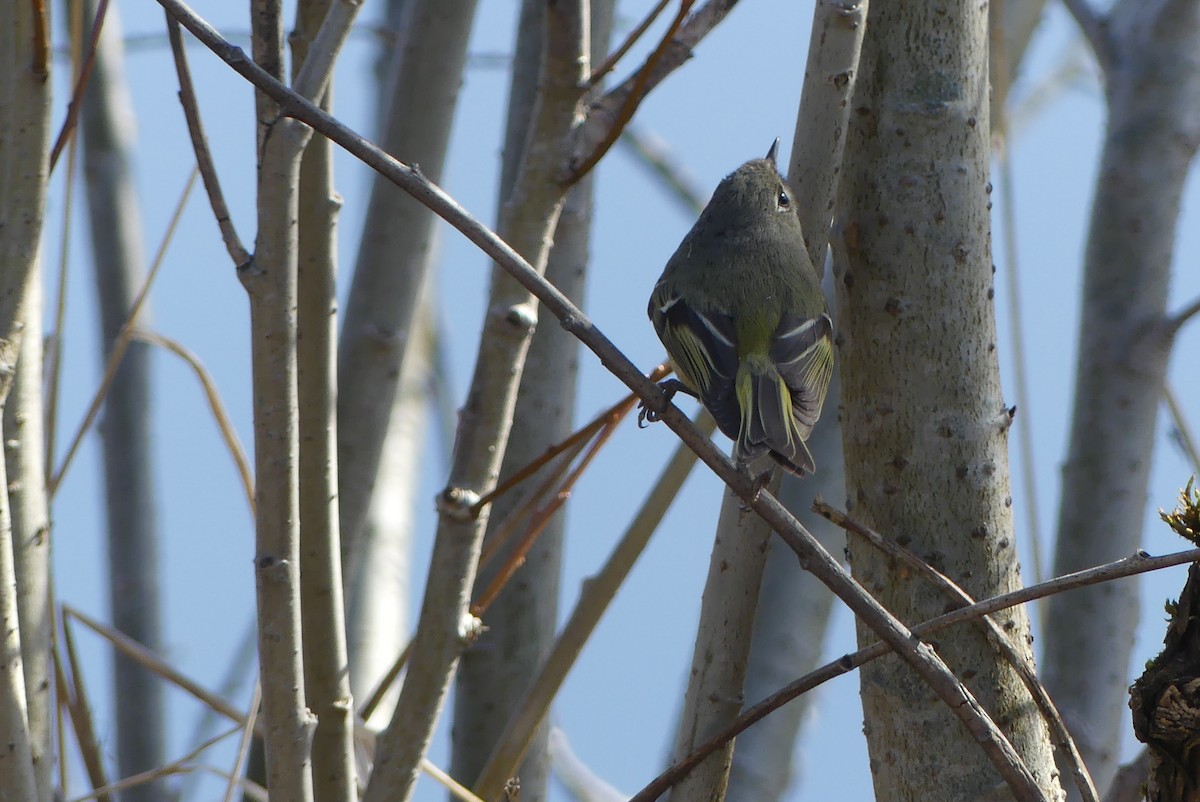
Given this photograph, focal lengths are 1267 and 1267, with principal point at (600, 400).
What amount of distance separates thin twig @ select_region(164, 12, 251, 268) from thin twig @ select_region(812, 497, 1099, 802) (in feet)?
2.17

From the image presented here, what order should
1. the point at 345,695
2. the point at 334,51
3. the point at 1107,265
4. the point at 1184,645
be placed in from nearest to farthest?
the point at 1184,645 < the point at 334,51 < the point at 345,695 < the point at 1107,265

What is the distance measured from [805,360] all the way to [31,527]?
107 centimetres

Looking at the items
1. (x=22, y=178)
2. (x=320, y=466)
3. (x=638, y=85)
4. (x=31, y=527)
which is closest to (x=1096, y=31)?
(x=638, y=85)

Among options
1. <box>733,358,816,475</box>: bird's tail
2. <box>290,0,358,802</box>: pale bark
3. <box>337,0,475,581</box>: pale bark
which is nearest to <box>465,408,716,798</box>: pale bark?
<box>733,358,816,475</box>: bird's tail

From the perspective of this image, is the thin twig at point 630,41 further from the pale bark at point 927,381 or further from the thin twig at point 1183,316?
the thin twig at point 1183,316

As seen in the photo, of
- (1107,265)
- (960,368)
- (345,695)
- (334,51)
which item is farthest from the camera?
(1107,265)

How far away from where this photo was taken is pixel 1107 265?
7.39 feet

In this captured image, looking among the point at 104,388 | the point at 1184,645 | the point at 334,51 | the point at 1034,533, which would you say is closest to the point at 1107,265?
the point at 1034,533

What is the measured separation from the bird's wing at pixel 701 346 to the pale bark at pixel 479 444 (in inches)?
13.2

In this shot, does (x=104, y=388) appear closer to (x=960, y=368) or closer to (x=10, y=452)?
(x=10, y=452)

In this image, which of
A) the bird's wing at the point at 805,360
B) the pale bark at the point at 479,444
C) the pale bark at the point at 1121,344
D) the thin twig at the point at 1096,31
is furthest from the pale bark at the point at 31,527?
the thin twig at the point at 1096,31

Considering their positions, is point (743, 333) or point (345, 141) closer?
point (345, 141)

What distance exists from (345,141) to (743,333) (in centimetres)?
97

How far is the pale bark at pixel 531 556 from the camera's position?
226cm
